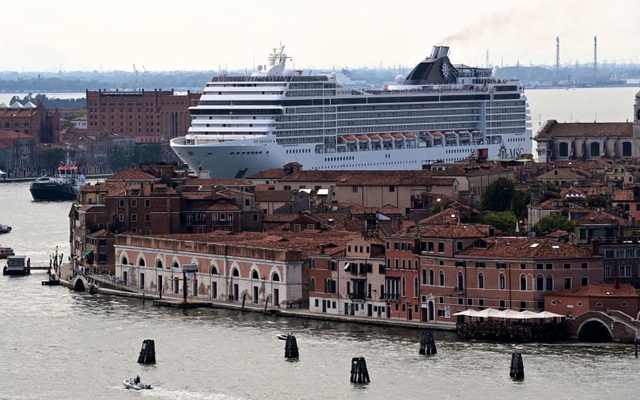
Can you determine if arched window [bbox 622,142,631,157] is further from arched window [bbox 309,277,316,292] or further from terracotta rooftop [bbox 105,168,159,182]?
arched window [bbox 309,277,316,292]

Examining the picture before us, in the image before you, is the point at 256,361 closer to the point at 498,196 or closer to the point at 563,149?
the point at 498,196

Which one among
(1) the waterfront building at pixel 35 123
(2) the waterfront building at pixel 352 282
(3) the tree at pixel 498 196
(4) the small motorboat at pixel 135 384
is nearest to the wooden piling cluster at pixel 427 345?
(2) the waterfront building at pixel 352 282

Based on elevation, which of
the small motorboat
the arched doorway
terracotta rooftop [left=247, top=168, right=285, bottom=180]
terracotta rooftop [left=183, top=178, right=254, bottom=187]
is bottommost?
the small motorboat

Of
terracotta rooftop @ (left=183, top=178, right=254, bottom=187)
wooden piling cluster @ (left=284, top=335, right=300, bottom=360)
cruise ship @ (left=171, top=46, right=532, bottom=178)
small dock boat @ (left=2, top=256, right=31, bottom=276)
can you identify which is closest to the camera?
wooden piling cluster @ (left=284, top=335, right=300, bottom=360)

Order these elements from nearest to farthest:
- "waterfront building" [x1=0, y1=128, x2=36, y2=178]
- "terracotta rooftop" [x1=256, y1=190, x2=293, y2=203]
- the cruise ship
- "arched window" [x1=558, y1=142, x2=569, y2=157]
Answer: "terracotta rooftop" [x1=256, y1=190, x2=293, y2=203] → the cruise ship → "arched window" [x1=558, y1=142, x2=569, y2=157] → "waterfront building" [x1=0, y1=128, x2=36, y2=178]

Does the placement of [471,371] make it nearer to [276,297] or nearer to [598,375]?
[598,375]

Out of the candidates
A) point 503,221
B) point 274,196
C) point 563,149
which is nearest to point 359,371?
point 503,221

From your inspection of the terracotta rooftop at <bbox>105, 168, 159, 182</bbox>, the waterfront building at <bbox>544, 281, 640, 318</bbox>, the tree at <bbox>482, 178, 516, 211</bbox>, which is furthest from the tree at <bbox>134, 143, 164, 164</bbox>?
the waterfront building at <bbox>544, 281, 640, 318</bbox>
